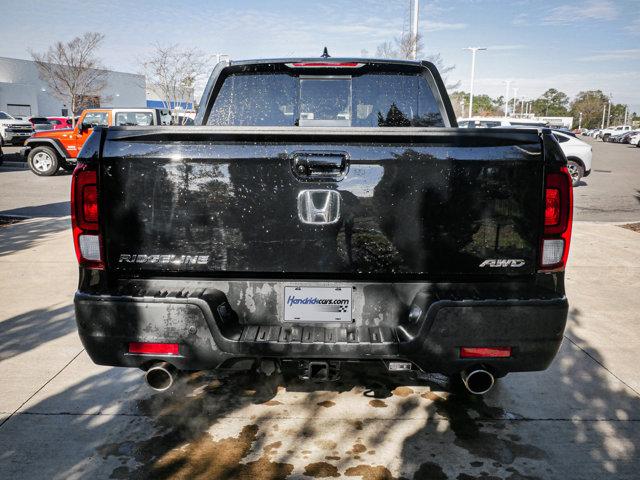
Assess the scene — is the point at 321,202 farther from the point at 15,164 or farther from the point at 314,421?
Result: the point at 15,164

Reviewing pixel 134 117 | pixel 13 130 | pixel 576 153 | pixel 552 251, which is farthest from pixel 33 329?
pixel 13 130

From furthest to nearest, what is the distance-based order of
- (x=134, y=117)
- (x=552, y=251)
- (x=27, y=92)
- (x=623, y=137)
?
1. (x=27, y=92)
2. (x=623, y=137)
3. (x=134, y=117)
4. (x=552, y=251)

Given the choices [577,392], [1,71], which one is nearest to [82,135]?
[577,392]

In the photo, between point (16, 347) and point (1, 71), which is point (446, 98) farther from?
point (1, 71)

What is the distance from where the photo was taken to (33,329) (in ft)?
15.0

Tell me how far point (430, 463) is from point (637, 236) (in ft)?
25.9

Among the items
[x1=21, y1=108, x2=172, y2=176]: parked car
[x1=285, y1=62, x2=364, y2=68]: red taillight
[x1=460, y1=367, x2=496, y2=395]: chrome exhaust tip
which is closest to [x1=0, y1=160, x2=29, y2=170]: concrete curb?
[x1=21, y1=108, x2=172, y2=176]: parked car

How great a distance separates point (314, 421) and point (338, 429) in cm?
16

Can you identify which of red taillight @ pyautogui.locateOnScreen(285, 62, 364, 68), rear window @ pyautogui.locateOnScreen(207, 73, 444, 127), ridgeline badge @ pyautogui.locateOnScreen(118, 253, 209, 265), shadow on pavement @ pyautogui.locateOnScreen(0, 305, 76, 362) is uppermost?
red taillight @ pyautogui.locateOnScreen(285, 62, 364, 68)

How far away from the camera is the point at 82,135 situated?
1658cm

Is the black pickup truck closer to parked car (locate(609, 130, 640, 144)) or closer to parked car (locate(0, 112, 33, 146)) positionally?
parked car (locate(0, 112, 33, 146))

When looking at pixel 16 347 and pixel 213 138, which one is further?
pixel 16 347

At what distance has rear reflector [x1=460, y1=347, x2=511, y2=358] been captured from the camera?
2.55 meters

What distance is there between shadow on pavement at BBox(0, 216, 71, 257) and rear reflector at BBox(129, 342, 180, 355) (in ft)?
19.1
